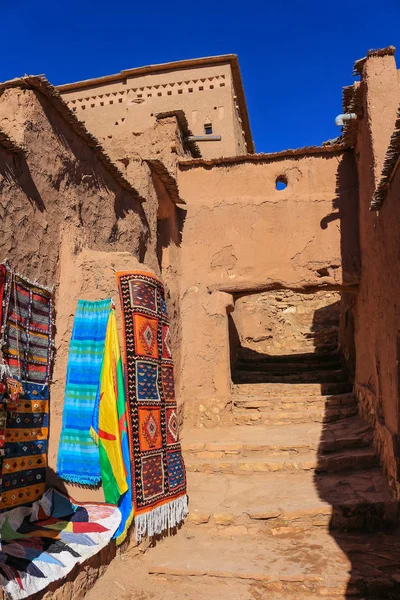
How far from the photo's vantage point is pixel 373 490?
5.83 metres

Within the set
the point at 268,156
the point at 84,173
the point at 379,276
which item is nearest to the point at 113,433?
the point at 84,173

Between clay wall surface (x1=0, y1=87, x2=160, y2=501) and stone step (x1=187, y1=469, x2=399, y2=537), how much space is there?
5.21ft

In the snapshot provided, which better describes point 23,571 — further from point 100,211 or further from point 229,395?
point 229,395

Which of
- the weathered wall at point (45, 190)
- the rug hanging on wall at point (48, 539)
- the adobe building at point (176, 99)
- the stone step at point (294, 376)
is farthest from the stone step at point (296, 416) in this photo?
the adobe building at point (176, 99)

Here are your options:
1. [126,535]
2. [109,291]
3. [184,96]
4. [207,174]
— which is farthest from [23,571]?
[184,96]

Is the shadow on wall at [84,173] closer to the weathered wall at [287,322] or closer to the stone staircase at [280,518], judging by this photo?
the stone staircase at [280,518]

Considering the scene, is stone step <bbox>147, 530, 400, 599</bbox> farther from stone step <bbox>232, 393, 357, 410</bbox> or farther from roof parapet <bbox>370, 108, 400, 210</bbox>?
roof parapet <bbox>370, 108, 400, 210</bbox>

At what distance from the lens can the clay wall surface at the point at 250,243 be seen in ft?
28.7

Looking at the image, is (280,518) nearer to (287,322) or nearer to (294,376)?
(294,376)

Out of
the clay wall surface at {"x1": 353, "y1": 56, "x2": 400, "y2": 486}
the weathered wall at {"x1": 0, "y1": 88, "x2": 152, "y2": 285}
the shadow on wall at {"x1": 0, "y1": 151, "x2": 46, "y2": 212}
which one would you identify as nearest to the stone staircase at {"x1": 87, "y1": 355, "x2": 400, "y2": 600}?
the clay wall surface at {"x1": 353, "y1": 56, "x2": 400, "y2": 486}

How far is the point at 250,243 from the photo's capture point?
29.9ft

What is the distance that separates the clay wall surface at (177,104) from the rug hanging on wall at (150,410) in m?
8.98

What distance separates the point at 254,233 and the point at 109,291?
4.44m

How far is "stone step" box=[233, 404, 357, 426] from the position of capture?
8281 mm
